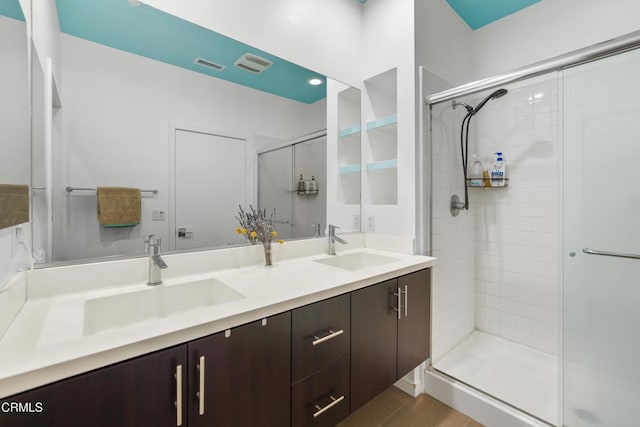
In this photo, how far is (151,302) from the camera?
3.46 feet

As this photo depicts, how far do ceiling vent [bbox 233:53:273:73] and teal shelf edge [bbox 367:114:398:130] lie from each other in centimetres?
81

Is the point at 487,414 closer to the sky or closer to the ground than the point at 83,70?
closer to the ground

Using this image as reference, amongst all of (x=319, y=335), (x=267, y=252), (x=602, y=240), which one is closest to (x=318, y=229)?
(x=267, y=252)

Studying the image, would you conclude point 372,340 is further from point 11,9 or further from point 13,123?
point 11,9

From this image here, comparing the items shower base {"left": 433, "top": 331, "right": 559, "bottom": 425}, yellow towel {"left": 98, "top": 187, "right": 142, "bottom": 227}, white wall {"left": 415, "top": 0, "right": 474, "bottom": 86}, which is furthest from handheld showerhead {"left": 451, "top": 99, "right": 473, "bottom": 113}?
yellow towel {"left": 98, "top": 187, "right": 142, "bottom": 227}

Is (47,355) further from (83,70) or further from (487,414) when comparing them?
(487,414)

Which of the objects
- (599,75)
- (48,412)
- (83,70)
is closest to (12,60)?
(83,70)

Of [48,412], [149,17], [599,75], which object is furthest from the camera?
[599,75]

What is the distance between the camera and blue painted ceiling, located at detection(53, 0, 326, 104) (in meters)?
Answer: 1.06

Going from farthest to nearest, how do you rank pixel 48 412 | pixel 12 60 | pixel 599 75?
1. pixel 599 75
2. pixel 12 60
3. pixel 48 412

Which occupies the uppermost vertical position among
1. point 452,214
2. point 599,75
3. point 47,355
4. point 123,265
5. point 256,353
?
point 599,75

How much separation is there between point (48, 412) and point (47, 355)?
0.37ft

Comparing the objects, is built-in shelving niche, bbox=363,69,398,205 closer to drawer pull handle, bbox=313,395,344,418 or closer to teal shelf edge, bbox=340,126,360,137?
teal shelf edge, bbox=340,126,360,137

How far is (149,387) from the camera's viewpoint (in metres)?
0.69
